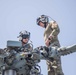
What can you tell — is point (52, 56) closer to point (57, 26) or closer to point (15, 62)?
point (15, 62)

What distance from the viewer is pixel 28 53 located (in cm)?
700

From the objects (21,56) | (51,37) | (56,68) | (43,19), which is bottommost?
(56,68)

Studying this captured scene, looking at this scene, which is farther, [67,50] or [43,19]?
[43,19]

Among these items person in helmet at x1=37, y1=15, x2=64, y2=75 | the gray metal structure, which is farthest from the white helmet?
the gray metal structure

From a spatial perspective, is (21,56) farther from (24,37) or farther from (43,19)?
(43,19)

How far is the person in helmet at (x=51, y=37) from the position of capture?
367 inches

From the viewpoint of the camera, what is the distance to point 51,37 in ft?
31.5

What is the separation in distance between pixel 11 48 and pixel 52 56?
38.0 inches

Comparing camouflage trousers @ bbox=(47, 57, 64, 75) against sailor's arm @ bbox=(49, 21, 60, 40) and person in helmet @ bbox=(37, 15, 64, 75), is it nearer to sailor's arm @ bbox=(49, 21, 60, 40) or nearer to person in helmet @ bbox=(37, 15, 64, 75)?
person in helmet @ bbox=(37, 15, 64, 75)

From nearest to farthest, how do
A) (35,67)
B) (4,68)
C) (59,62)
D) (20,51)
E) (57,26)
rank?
(4,68), (20,51), (35,67), (59,62), (57,26)

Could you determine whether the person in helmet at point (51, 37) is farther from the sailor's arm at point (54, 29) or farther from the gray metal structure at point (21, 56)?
the gray metal structure at point (21, 56)

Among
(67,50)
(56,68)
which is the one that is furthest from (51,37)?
(67,50)

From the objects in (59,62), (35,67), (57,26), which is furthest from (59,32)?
(35,67)

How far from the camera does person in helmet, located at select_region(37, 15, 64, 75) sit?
9320mm
